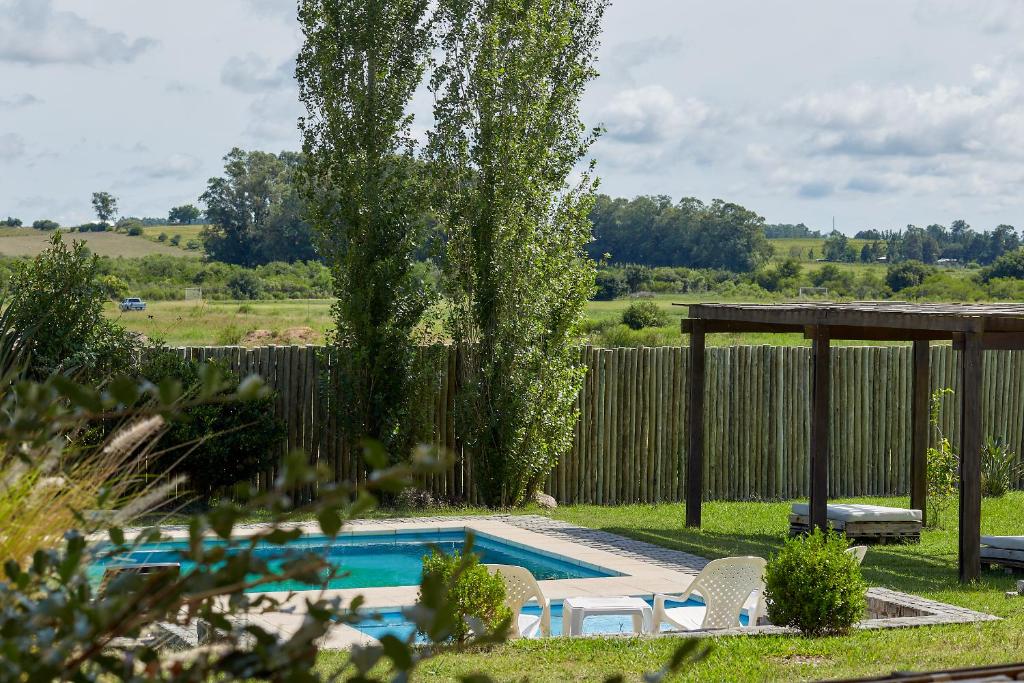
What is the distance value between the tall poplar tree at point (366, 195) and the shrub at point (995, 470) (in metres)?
6.55

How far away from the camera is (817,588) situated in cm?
659

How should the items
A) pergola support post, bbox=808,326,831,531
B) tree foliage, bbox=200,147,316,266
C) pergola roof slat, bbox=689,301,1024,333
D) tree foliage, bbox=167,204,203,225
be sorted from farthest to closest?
tree foliage, bbox=167,204,203,225 → tree foliage, bbox=200,147,316,266 → pergola support post, bbox=808,326,831,531 → pergola roof slat, bbox=689,301,1024,333

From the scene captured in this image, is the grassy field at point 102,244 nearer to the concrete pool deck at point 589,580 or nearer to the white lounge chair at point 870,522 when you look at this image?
the concrete pool deck at point 589,580

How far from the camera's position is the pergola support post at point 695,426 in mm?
11594

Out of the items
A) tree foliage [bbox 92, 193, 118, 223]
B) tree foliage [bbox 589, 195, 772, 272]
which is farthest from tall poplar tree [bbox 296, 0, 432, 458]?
tree foliage [bbox 92, 193, 118, 223]

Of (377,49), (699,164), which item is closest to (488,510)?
(377,49)

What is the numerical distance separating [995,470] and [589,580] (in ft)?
23.1

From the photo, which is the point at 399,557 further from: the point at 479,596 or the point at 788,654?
the point at 788,654

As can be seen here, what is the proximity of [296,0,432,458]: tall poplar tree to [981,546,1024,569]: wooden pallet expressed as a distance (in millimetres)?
5565

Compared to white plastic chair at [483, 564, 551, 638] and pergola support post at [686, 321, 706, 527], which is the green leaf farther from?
pergola support post at [686, 321, 706, 527]

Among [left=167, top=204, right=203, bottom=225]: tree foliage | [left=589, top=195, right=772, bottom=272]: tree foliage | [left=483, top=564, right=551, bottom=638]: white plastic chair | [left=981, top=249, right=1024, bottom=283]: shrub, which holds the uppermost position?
[left=167, top=204, right=203, bottom=225]: tree foliage

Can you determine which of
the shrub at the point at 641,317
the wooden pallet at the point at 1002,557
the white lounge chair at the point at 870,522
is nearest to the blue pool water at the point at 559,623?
the wooden pallet at the point at 1002,557

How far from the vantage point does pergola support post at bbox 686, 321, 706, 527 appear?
11.6 m

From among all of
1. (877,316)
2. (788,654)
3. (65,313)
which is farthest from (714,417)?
(788,654)
